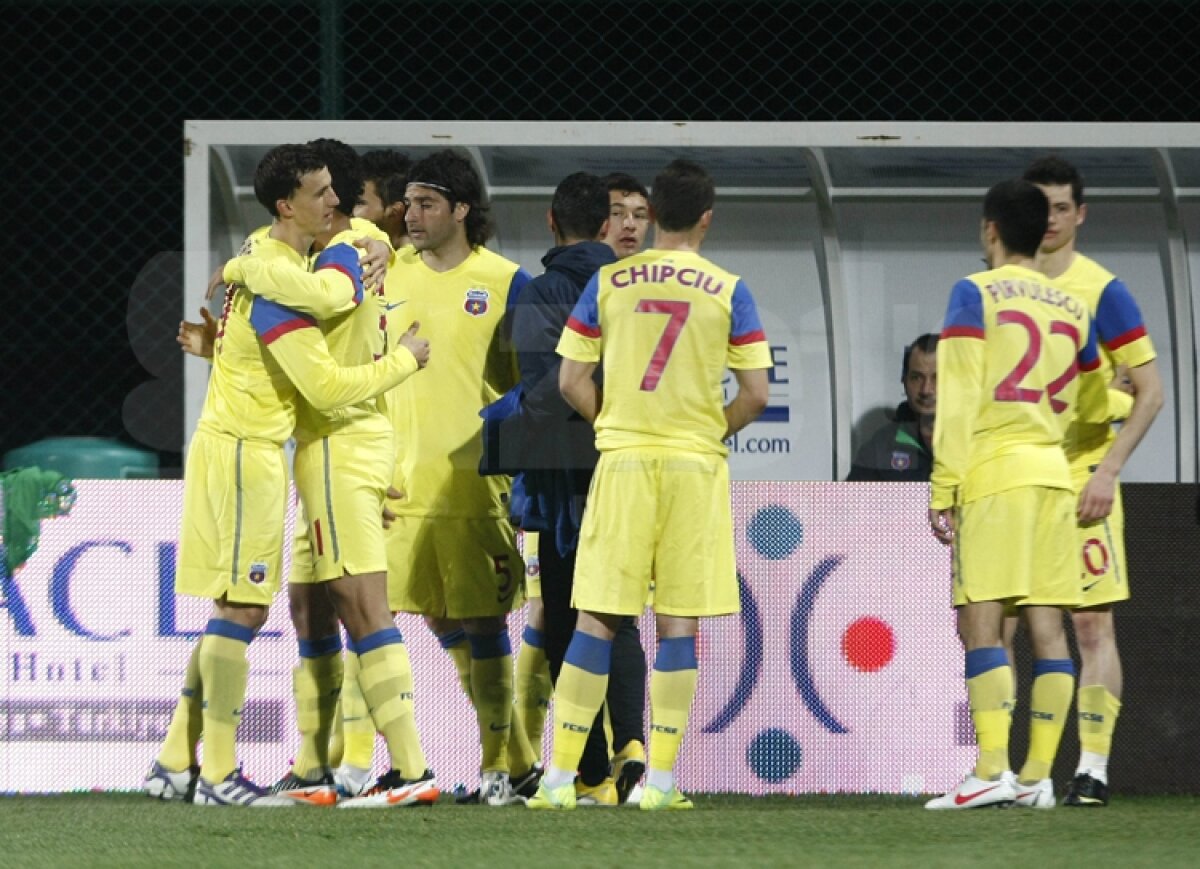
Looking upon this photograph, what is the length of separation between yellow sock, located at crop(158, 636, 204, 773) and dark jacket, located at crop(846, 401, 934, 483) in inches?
84.4

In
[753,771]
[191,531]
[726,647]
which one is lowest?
[753,771]

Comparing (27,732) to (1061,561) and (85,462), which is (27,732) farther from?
(1061,561)

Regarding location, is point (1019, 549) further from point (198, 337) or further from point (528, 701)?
point (198, 337)

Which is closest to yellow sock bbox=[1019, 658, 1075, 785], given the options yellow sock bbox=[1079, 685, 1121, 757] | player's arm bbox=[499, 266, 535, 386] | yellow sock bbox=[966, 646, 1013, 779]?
yellow sock bbox=[966, 646, 1013, 779]

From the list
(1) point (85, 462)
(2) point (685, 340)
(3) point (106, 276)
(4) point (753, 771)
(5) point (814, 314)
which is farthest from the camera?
(3) point (106, 276)

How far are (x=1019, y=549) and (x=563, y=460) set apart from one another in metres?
1.19

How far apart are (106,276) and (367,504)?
5.23 m

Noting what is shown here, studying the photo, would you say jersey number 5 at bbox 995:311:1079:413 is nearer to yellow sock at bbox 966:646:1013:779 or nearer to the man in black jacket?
yellow sock at bbox 966:646:1013:779

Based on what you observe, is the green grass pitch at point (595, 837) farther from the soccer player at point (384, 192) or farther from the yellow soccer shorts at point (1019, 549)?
the soccer player at point (384, 192)

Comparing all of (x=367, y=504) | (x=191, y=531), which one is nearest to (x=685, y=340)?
(x=367, y=504)

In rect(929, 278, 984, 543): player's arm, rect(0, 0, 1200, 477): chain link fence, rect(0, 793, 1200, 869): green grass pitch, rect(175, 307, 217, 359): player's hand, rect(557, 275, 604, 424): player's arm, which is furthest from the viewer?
rect(0, 0, 1200, 477): chain link fence

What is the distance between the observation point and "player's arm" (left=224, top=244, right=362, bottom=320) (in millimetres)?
4656

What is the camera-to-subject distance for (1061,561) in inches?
186

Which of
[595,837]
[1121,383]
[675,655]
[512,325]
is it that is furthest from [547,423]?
[1121,383]
